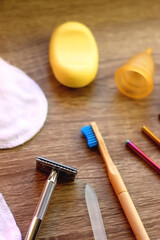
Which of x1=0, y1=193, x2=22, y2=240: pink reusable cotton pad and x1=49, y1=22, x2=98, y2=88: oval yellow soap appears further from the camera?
x1=49, y1=22, x2=98, y2=88: oval yellow soap

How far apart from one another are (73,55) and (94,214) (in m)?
0.29

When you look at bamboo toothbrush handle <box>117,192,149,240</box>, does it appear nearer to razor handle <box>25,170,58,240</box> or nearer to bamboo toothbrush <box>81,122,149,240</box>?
bamboo toothbrush <box>81,122,149,240</box>

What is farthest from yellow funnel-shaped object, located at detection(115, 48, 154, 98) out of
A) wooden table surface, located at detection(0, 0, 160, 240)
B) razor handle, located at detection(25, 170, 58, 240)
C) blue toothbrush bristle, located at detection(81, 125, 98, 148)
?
razor handle, located at detection(25, 170, 58, 240)

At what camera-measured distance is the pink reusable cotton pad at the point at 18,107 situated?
0.52 m

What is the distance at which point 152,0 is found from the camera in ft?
2.58

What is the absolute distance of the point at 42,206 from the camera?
44cm

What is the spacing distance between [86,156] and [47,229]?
0.44 feet

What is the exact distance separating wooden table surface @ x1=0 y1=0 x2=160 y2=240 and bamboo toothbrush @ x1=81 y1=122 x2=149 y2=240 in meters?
0.01

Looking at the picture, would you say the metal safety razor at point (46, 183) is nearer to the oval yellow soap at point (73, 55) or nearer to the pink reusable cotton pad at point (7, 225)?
the pink reusable cotton pad at point (7, 225)

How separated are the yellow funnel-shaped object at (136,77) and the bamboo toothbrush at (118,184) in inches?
4.4

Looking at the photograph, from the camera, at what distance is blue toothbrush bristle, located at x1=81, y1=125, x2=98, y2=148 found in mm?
530

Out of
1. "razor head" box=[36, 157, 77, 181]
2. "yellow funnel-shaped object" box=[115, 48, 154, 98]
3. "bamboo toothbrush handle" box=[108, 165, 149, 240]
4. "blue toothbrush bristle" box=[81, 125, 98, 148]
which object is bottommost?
"bamboo toothbrush handle" box=[108, 165, 149, 240]

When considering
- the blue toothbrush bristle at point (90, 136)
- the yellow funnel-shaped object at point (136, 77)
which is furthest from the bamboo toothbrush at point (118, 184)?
the yellow funnel-shaped object at point (136, 77)

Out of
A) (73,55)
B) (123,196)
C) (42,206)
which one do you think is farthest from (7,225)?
(73,55)
